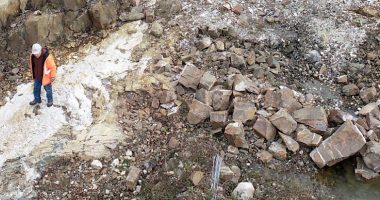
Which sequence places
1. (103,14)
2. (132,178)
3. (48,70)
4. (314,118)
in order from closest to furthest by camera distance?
(132,178), (48,70), (314,118), (103,14)

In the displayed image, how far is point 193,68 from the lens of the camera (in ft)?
29.2

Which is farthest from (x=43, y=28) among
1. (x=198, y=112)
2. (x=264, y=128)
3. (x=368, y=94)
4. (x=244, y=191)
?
(x=368, y=94)

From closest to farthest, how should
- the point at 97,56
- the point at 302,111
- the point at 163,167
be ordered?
the point at 163,167 < the point at 302,111 < the point at 97,56

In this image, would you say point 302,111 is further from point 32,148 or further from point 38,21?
point 38,21

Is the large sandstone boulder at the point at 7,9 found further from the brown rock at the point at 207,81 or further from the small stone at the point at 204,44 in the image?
the brown rock at the point at 207,81

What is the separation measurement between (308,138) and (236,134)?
1.24 metres

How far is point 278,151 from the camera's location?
317 inches

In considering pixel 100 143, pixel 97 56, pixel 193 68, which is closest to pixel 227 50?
pixel 193 68

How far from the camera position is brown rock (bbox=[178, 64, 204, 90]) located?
8.80m

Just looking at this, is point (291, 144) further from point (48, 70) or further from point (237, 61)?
point (48, 70)

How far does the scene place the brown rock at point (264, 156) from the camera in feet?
26.3

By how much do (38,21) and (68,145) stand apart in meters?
2.86

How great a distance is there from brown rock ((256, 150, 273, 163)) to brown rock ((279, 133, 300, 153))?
339 millimetres

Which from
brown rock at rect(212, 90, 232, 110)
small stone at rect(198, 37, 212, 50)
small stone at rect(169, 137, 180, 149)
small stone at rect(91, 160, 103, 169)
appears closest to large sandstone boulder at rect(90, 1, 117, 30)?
small stone at rect(198, 37, 212, 50)
